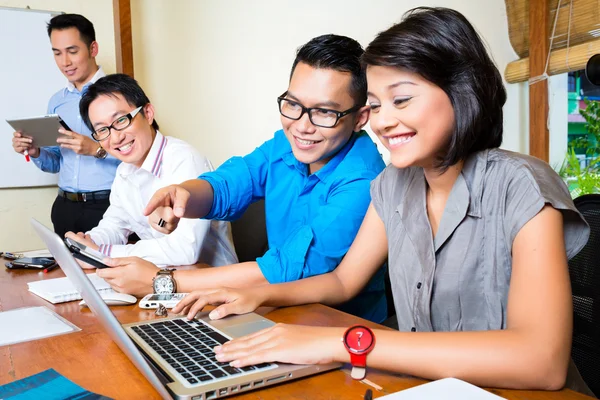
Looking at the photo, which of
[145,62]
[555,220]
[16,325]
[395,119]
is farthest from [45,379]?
[145,62]

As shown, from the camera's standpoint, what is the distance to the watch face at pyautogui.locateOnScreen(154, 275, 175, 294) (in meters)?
1.31

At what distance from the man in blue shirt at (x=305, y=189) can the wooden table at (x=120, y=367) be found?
0.59 ft

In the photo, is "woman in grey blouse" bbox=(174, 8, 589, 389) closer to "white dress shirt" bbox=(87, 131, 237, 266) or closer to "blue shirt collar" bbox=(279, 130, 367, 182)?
"blue shirt collar" bbox=(279, 130, 367, 182)

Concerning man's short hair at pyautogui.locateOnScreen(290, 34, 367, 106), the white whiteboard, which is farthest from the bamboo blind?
the white whiteboard

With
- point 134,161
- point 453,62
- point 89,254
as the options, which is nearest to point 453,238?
point 453,62

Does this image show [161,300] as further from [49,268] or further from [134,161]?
[134,161]

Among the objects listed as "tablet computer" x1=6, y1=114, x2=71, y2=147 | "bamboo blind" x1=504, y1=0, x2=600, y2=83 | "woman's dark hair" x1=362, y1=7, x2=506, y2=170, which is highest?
"bamboo blind" x1=504, y1=0, x2=600, y2=83

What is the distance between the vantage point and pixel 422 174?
1.20m

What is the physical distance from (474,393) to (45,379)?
2.00 feet

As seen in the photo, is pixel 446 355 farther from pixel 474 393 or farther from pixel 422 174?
pixel 422 174

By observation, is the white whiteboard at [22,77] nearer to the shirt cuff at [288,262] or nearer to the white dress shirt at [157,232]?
the white dress shirt at [157,232]

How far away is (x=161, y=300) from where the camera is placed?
1226 mm

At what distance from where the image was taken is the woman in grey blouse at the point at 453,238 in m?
0.81

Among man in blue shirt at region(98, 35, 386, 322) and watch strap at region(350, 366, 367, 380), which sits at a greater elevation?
man in blue shirt at region(98, 35, 386, 322)
